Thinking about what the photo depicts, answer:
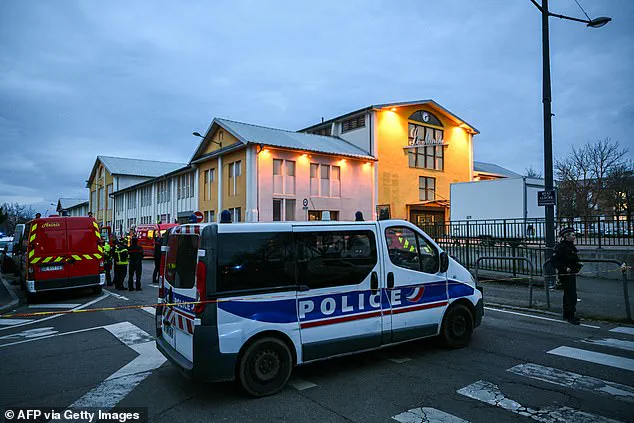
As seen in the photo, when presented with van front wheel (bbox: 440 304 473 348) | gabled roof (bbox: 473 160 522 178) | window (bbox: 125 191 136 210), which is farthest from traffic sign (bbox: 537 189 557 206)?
window (bbox: 125 191 136 210)

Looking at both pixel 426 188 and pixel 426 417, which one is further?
pixel 426 188

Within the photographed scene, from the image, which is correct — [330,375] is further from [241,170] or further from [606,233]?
[241,170]

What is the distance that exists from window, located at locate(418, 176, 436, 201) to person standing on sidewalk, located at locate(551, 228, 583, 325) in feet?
91.1

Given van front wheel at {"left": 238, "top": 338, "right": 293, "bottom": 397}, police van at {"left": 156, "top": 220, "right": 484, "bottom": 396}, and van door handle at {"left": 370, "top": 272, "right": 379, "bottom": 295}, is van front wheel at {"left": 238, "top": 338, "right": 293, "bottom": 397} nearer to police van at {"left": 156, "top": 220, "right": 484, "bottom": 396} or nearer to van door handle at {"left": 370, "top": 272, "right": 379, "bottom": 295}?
police van at {"left": 156, "top": 220, "right": 484, "bottom": 396}

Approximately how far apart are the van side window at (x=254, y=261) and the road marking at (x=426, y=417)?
6.12ft

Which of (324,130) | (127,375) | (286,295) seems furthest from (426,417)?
(324,130)

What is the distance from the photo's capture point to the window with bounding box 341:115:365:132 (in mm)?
34469

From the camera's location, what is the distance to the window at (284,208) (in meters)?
29.7

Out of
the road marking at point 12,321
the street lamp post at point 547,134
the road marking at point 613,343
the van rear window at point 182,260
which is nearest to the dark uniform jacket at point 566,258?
the road marking at point 613,343

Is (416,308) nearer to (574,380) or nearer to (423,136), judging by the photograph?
(574,380)

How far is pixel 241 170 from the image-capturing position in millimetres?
29797

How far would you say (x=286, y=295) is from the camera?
5055 millimetres

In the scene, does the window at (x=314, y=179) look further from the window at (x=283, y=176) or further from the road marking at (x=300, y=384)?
the road marking at (x=300, y=384)

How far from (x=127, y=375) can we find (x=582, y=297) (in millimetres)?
10915
